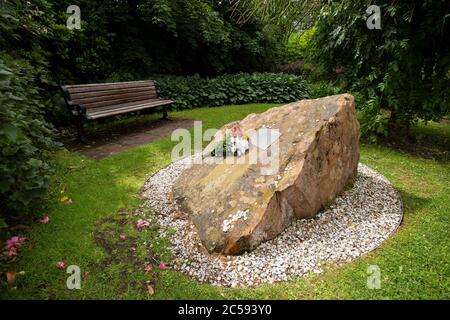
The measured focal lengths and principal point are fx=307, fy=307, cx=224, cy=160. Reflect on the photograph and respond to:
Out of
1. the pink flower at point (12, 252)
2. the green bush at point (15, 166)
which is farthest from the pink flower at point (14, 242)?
the green bush at point (15, 166)

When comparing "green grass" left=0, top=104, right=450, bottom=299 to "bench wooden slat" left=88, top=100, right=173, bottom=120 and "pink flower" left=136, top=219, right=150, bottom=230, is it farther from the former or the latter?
"bench wooden slat" left=88, top=100, right=173, bottom=120

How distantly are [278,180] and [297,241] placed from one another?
0.64 metres

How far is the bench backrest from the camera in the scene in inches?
224

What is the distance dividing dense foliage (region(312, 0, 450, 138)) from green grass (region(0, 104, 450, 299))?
1.68 m

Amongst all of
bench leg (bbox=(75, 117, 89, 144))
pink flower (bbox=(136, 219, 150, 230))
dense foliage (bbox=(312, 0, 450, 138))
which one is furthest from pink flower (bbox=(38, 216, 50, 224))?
dense foliage (bbox=(312, 0, 450, 138))

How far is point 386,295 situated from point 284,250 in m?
0.90

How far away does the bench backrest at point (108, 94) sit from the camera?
569 cm

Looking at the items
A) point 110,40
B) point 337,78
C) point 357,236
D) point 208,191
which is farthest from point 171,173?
point 110,40

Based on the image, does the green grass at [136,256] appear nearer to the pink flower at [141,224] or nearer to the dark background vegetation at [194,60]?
the pink flower at [141,224]

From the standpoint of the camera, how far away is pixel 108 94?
641cm

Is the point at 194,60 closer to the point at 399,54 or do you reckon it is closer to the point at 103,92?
the point at 103,92

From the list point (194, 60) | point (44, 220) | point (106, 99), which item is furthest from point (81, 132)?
point (194, 60)

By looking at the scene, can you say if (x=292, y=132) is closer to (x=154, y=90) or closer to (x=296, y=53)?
(x=154, y=90)

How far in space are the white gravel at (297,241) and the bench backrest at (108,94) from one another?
271cm
